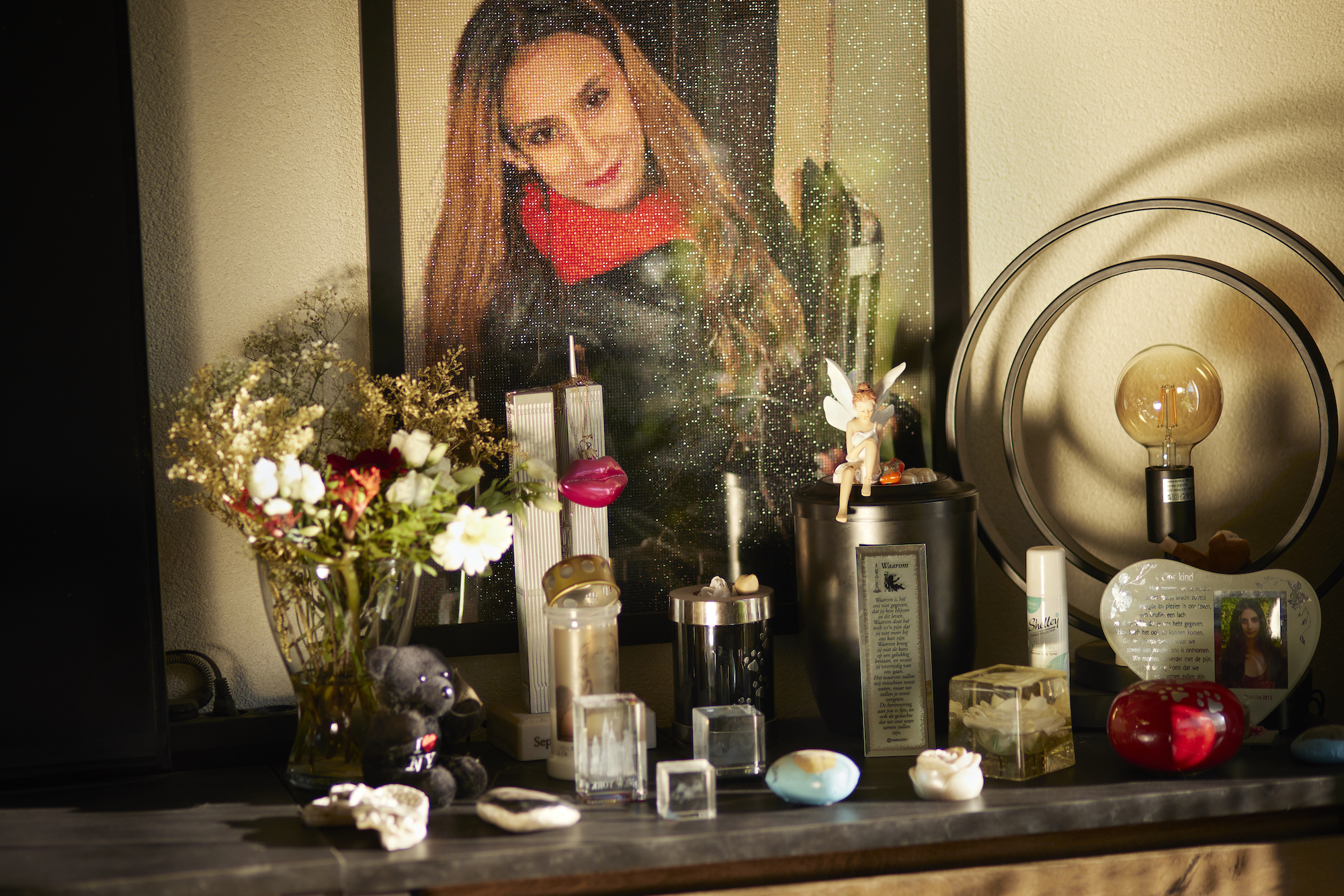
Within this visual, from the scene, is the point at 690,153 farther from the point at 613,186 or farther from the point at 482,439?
the point at 482,439

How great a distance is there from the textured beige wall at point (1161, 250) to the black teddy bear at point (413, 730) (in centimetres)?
72

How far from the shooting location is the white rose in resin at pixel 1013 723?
101 centimetres

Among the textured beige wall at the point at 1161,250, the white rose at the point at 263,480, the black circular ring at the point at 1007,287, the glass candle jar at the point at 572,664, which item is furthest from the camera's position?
the textured beige wall at the point at 1161,250

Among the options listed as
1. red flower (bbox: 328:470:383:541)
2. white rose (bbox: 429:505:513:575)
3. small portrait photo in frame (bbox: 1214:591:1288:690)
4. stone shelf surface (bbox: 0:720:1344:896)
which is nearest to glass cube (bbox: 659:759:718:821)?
stone shelf surface (bbox: 0:720:1344:896)

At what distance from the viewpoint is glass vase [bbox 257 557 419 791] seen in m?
1.03

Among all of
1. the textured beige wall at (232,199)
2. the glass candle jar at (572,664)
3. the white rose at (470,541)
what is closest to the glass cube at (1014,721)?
the glass candle jar at (572,664)

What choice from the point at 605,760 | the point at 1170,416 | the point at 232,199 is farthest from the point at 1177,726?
the point at 232,199

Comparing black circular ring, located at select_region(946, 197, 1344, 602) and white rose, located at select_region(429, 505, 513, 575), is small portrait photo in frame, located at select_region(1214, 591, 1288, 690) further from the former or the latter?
white rose, located at select_region(429, 505, 513, 575)

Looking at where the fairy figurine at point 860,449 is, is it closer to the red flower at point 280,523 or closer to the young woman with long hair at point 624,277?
the young woman with long hair at point 624,277

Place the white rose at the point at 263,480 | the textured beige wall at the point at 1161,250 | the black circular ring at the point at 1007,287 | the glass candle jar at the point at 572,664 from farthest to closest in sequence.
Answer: the textured beige wall at the point at 1161,250
the black circular ring at the point at 1007,287
the glass candle jar at the point at 572,664
the white rose at the point at 263,480

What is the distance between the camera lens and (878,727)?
1.09m

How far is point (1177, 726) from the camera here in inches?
38.7

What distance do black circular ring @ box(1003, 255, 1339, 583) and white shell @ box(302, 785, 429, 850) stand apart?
77 cm

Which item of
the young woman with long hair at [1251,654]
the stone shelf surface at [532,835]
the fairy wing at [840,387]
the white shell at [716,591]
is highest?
the fairy wing at [840,387]
